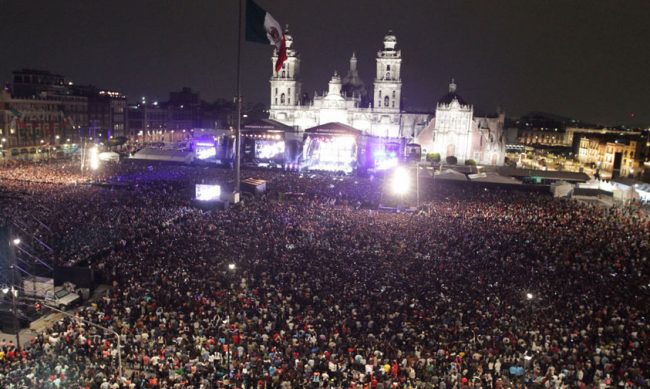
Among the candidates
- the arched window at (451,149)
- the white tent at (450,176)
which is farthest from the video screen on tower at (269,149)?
the arched window at (451,149)

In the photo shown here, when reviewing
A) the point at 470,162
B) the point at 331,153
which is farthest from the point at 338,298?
the point at 470,162

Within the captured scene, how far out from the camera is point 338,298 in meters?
15.8

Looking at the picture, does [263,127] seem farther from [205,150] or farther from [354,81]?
[354,81]

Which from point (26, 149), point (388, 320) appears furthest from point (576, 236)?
point (26, 149)

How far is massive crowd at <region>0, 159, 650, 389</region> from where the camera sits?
469 inches

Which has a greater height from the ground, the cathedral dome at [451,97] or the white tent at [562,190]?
the cathedral dome at [451,97]

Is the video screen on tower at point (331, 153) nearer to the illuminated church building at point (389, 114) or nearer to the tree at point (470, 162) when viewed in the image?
the illuminated church building at point (389, 114)

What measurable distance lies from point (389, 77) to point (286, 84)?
14.7 metres

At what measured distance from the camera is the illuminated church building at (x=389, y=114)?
2530 inches

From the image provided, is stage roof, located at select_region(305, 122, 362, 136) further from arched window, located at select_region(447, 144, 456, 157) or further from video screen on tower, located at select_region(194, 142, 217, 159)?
arched window, located at select_region(447, 144, 456, 157)

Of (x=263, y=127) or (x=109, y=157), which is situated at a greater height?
(x=263, y=127)

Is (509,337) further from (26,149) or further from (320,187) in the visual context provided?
(26,149)

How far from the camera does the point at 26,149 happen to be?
61.9m

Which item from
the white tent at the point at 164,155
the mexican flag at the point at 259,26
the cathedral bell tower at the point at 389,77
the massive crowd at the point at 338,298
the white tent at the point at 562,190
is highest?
the cathedral bell tower at the point at 389,77
